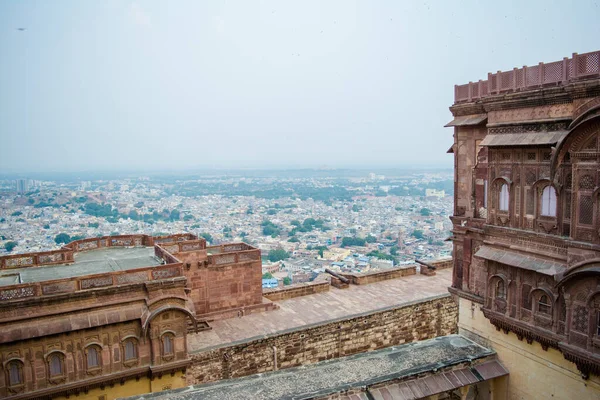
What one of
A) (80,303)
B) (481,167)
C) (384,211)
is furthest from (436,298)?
(384,211)

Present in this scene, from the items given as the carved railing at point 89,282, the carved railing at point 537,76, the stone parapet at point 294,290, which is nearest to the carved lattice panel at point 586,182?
the carved railing at point 537,76

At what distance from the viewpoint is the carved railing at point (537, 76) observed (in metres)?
9.10

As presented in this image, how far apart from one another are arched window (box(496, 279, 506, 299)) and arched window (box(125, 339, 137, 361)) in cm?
985

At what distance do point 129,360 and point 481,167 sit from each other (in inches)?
441

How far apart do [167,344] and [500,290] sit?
9.18 meters

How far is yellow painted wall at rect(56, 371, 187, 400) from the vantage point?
12.7 metres

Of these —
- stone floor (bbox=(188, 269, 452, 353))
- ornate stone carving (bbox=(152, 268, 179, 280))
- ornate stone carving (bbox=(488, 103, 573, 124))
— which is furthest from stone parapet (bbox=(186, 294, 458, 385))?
ornate stone carving (bbox=(488, 103, 573, 124))

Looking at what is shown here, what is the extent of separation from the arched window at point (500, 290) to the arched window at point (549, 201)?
2.18 meters

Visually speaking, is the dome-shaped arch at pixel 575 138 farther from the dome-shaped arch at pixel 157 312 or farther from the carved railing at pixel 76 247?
the carved railing at pixel 76 247

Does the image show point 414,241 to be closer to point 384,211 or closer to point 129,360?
point 384,211

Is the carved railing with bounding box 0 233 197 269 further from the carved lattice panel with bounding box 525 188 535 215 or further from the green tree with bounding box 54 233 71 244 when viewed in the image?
the green tree with bounding box 54 233 71 244

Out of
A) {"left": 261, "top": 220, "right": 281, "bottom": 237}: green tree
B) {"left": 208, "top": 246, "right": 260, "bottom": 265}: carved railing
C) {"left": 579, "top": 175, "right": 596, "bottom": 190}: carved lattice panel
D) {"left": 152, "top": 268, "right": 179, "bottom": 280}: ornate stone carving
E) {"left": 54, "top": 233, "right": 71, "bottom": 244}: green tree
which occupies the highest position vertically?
{"left": 579, "top": 175, "right": 596, "bottom": 190}: carved lattice panel

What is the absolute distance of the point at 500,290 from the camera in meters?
11.6

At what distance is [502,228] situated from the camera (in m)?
11.3
